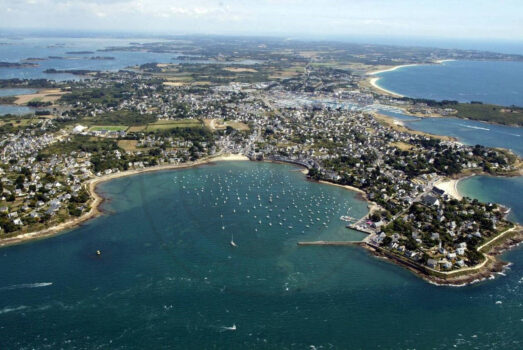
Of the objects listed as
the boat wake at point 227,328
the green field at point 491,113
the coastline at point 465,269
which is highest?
the green field at point 491,113

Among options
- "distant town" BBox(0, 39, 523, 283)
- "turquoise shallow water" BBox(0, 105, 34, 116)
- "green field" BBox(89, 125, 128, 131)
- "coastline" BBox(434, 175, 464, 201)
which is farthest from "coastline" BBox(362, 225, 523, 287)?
"turquoise shallow water" BBox(0, 105, 34, 116)

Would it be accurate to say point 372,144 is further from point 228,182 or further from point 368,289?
point 368,289

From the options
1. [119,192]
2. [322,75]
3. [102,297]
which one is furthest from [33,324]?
[322,75]

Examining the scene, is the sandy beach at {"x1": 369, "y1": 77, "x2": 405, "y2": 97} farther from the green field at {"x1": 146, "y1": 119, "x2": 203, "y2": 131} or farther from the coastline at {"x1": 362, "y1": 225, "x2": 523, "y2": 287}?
the coastline at {"x1": 362, "y1": 225, "x2": 523, "y2": 287}

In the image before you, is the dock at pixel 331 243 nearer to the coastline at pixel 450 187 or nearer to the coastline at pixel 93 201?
the coastline at pixel 450 187

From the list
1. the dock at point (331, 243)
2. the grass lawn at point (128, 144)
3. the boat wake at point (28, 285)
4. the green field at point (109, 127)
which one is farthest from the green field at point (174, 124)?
the boat wake at point (28, 285)
